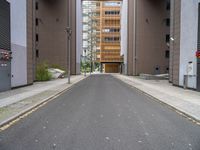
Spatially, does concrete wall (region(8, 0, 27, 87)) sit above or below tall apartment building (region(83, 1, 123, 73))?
below

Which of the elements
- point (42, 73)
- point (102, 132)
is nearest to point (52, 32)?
point (42, 73)

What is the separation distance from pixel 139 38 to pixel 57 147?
47.6 meters

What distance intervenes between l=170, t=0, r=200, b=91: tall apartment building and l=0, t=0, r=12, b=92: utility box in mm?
14668

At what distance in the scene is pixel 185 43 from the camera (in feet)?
66.6

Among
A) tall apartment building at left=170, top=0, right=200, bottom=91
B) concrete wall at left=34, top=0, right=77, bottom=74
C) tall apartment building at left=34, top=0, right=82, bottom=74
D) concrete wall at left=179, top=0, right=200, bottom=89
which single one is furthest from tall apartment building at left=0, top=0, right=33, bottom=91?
concrete wall at left=34, top=0, right=77, bottom=74

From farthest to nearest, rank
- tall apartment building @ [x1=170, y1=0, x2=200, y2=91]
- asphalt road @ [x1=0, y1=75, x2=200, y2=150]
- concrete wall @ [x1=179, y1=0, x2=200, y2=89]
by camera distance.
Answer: concrete wall @ [x1=179, y1=0, x2=200, y2=89] < tall apartment building @ [x1=170, y1=0, x2=200, y2=91] < asphalt road @ [x1=0, y1=75, x2=200, y2=150]

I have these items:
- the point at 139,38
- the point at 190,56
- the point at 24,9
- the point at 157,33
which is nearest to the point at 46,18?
the point at 139,38

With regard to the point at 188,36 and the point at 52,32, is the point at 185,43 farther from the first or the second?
the point at 52,32

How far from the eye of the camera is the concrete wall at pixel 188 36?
59.7 ft

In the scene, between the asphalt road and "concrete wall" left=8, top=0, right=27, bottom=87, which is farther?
"concrete wall" left=8, top=0, right=27, bottom=87

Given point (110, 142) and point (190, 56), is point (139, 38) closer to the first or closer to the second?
point (190, 56)

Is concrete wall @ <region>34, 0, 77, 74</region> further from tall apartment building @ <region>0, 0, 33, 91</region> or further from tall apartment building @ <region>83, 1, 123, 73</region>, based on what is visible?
tall apartment building @ <region>83, 1, 123, 73</region>

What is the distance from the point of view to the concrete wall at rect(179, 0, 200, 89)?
18.2 meters

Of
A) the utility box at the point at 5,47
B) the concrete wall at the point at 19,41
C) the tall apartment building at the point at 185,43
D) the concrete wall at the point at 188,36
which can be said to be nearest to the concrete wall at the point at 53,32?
the concrete wall at the point at 19,41
